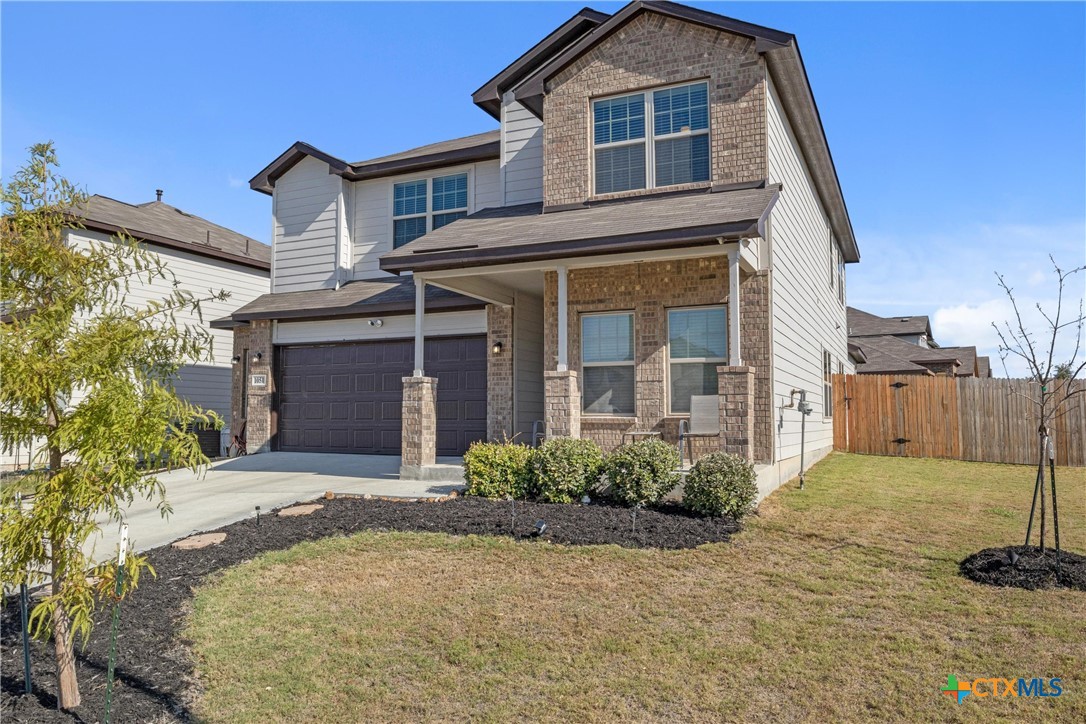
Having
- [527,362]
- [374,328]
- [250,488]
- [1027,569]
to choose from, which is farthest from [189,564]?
[374,328]

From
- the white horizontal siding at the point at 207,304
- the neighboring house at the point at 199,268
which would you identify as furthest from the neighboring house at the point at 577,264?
the neighboring house at the point at 199,268

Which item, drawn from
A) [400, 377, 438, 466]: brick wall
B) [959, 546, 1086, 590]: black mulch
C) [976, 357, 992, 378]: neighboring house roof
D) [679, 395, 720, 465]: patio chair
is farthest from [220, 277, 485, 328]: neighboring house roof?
[976, 357, 992, 378]: neighboring house roof

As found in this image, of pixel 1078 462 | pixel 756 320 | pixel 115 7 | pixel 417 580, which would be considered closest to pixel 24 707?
Result: pixel 417 580

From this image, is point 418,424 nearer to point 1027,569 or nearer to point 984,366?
point 1027,569

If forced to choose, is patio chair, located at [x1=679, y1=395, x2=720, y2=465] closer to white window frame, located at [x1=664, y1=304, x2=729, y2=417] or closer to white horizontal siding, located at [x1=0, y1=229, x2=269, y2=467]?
white window frame, located at [x1=664, y1=304, x2=729, y2=417]

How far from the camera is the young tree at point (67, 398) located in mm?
3445

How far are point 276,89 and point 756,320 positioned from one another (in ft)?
28.2

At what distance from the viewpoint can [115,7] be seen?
8.09 metres

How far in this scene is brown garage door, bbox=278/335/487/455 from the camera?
1317 cm

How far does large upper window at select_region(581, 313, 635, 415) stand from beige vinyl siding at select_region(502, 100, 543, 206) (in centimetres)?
335

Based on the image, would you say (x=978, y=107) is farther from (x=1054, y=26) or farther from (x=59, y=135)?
(x=59, y=135)

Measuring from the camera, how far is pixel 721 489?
7.78m

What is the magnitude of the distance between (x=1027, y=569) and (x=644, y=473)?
3.67 m

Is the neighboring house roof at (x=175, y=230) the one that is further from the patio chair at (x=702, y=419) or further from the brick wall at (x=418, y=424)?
the patio chair at (x=702, y=419)
